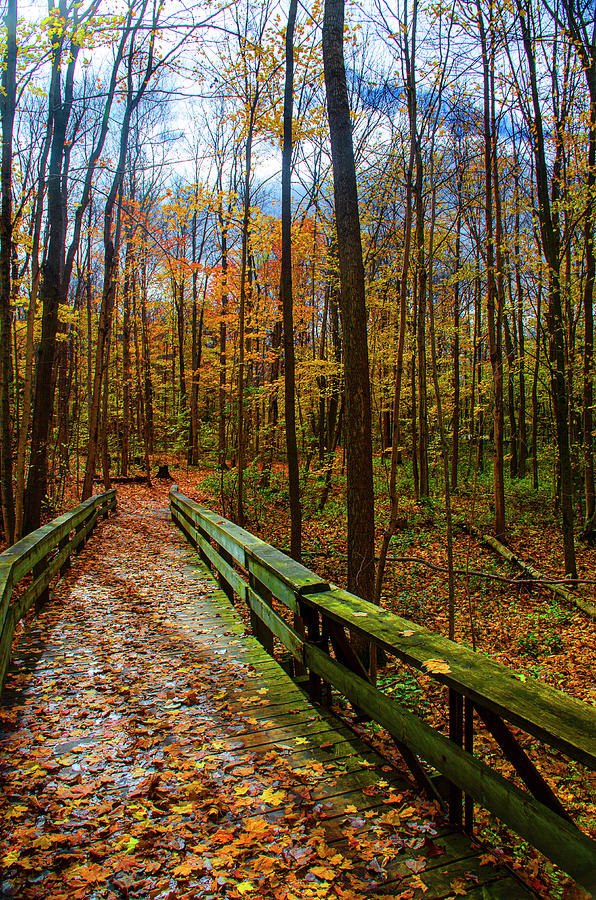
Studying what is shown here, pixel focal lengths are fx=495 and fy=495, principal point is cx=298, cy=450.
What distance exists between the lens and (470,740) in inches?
81.7

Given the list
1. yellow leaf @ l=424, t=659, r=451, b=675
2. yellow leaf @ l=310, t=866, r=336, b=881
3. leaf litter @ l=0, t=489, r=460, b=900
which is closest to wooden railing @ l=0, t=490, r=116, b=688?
leaf litter @ l=0, t=489, r=460, b=900

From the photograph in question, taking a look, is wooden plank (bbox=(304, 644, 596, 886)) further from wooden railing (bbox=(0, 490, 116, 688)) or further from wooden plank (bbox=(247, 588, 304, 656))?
wooden railing (bbox=(0, 490, 116, 688))

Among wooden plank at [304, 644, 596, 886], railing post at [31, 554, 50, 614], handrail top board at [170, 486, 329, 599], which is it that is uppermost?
handrail top board at [170, 486, 329, 599]

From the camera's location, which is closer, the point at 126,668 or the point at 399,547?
the point at 126,668

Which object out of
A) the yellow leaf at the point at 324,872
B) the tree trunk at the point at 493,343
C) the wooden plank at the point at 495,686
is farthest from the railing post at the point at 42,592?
the tree trunk at the point at 493,343

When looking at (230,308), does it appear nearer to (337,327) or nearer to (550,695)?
(337,327)

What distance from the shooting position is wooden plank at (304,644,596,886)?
148 cm

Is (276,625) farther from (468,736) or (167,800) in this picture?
(468,736)

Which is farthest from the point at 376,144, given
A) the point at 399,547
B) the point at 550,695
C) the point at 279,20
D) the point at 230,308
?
the point at 550,695

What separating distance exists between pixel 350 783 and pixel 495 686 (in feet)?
3.56

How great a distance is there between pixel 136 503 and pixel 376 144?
1373 centimetres

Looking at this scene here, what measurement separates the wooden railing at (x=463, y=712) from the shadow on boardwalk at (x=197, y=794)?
0.30 metres

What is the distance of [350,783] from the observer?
251cm

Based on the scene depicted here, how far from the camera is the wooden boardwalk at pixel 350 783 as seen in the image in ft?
6.16
